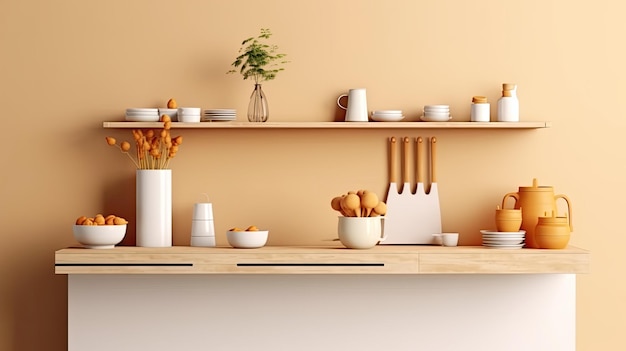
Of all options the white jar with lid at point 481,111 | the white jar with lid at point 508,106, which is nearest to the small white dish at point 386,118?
the white jar with lid at point 481,111

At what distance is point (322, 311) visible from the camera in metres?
4.11

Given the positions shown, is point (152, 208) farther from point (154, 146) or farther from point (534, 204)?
point (534, 204)

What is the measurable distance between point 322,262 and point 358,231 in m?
0.21

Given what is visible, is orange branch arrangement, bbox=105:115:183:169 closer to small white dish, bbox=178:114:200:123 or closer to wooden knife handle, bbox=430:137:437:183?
small white dish, bbox=178:114:200:123

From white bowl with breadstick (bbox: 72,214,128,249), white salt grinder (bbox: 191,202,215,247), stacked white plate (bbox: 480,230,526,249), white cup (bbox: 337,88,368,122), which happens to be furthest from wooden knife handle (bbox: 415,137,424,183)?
white bowl with breadstick (bbox: 72,214,128,249)

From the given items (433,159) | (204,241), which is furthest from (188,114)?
(433,159)

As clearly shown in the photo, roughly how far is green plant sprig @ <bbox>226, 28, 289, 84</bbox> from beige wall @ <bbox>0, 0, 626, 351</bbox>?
6 centimetres

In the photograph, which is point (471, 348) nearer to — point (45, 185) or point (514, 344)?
point (514, 344)

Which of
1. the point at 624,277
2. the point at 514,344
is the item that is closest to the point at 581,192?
Result: the point at 624,277

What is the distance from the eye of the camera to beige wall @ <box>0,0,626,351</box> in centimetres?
424

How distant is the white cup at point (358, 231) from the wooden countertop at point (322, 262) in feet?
0.29

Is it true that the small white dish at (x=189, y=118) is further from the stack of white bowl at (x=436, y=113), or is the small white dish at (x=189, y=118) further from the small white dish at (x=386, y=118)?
the stack of white bowl at (x=436, y=113)

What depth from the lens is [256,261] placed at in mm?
3865

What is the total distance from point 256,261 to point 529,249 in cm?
111
